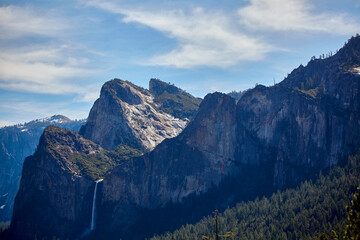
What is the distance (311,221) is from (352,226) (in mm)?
111003

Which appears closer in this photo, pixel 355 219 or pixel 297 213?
pixel 355 219

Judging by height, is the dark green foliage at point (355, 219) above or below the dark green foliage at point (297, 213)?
above

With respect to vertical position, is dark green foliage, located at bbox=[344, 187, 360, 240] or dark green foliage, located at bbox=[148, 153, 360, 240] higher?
dark green foliage, located at bbox=[344, 187, 360, 240]

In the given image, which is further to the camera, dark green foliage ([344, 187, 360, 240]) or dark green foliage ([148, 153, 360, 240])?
dark green foliage ([148, 153, 360, 240])

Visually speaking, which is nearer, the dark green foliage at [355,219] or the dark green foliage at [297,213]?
the dark green foliage at [355,219]

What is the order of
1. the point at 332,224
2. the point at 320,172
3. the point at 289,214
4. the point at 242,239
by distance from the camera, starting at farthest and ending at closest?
the point at 320,172, the point at 289,214, the point at 242,239, the point at 332,224

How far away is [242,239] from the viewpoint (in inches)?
6088

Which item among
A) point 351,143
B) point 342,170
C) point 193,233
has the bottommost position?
point 193,233

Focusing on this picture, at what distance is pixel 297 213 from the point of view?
165875 mm

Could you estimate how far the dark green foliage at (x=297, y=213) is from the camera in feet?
492

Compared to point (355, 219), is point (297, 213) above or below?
below

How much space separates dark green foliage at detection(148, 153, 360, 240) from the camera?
5908 inches

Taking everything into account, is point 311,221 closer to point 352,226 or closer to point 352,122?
point 352,122

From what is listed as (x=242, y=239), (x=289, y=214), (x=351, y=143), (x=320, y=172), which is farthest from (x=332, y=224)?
(x=351, y=143)
